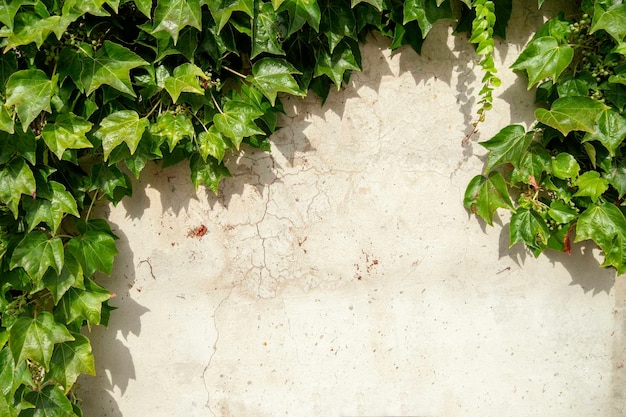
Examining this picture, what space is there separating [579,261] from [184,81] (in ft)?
5.63

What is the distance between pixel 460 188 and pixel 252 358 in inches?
43.3

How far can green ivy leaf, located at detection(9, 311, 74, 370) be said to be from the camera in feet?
6.55

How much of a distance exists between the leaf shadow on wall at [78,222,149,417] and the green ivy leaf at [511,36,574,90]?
1.65 metres

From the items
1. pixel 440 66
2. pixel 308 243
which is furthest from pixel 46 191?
pixel 440 66

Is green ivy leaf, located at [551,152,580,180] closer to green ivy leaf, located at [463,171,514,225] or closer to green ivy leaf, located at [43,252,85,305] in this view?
green ivy leaf, located at [463,171,514,225]

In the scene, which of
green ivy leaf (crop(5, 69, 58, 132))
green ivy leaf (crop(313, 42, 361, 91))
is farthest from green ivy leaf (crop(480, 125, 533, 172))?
green ivy leaf (crop(5, 69, 58, 132))

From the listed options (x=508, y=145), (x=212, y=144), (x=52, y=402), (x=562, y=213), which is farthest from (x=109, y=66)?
(x=562, y=213)

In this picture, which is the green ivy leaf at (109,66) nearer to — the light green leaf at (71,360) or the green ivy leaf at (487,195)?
the light green leaf at (71,360)

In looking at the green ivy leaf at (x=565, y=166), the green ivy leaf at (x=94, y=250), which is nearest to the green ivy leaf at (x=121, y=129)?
the green ivy leaf at (x=94, y=250)

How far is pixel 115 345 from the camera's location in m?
2.36

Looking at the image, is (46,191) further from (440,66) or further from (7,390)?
(440,66)

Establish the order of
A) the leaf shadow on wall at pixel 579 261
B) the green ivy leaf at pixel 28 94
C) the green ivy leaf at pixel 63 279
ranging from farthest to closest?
the leaf shadow on wall at pixel 579 261, the green ivy leaf at pixel 63 279, the green ivy leaf at pixel 28 94

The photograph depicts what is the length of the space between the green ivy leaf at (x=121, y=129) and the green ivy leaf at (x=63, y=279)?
1.44ft

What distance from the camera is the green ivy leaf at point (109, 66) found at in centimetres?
187
